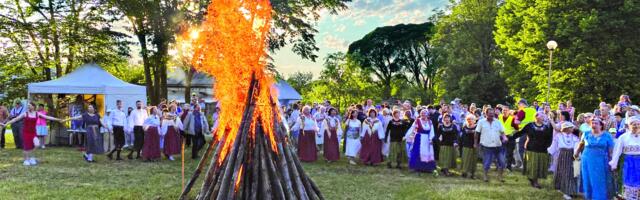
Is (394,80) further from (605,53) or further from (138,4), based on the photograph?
(138,4)

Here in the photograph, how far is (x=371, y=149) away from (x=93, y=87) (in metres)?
10.3

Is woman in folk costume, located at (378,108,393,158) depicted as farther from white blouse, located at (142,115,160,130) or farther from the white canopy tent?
the white canopy tent

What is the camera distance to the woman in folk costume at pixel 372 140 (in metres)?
14.2

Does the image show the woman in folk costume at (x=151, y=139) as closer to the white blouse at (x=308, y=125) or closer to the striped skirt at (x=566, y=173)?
the white blouse at (x=308, y=125)

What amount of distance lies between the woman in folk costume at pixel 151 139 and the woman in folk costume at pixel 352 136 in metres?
5.20

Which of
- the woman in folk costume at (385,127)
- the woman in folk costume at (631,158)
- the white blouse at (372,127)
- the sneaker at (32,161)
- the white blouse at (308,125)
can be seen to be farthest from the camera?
the white blouse at (308,125)

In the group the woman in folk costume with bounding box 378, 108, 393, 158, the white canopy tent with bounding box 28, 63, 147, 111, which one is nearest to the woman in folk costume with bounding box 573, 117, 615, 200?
the woman in folk costume with bounding box 378, 108, 393, 158

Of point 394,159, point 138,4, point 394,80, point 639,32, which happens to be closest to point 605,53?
point 639,32

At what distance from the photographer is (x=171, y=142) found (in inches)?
581

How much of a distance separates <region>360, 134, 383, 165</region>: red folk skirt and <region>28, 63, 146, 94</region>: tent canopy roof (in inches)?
373

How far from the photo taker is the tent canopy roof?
18.3 metres

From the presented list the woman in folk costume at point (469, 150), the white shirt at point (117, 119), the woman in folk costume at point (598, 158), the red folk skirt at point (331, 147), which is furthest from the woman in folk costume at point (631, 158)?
the white shirt at point (117, 119)

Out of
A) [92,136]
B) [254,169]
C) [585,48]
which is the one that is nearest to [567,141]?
[254,169]

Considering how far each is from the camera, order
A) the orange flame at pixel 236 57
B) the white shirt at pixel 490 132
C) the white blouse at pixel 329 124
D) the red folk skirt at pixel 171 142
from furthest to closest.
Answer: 1. the white blouse at pixel 329 124
2. the red folk skirt at pixel 171 142
3. the white shirt at pixel 490 132
4. the orange flame at pixel 236 57
